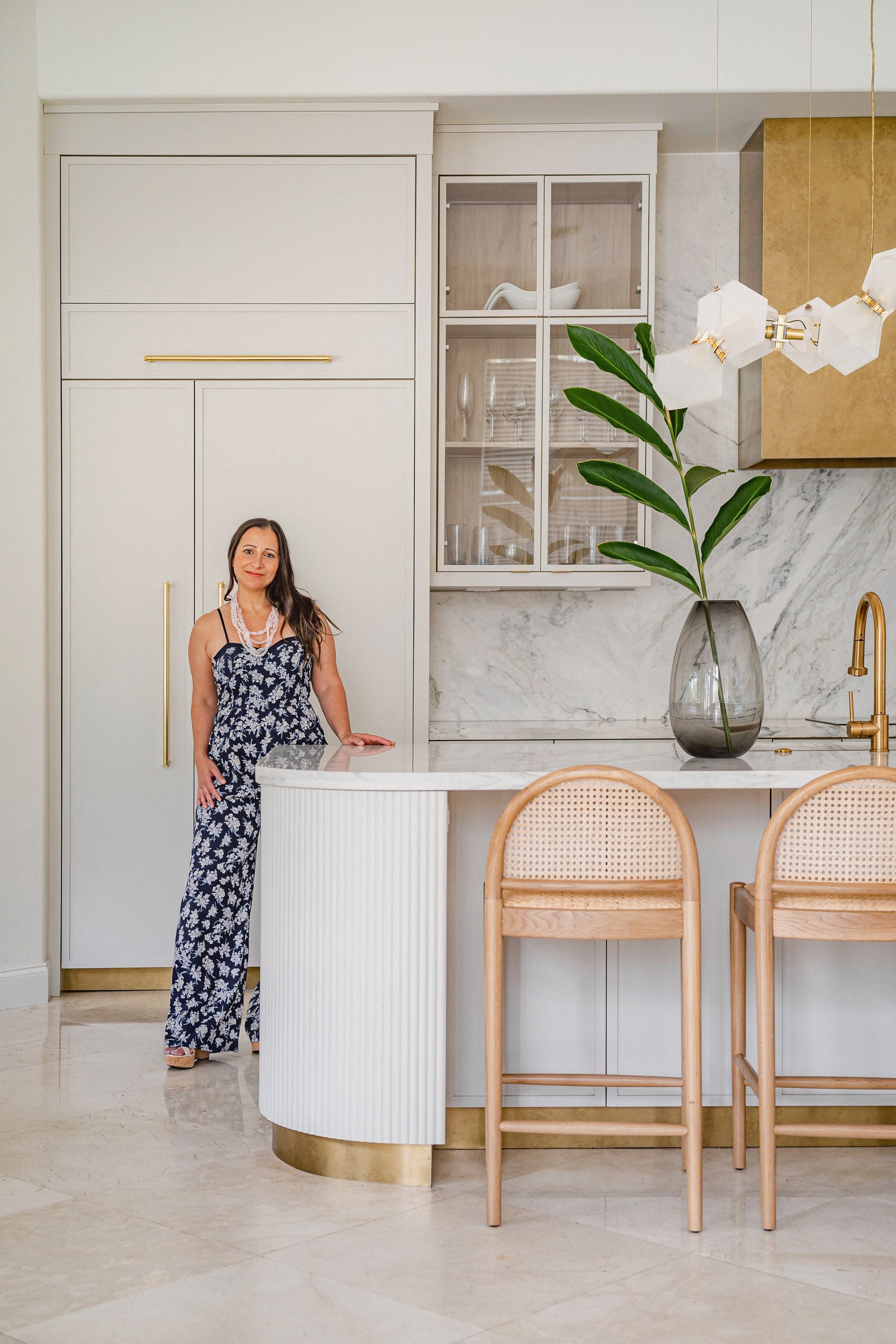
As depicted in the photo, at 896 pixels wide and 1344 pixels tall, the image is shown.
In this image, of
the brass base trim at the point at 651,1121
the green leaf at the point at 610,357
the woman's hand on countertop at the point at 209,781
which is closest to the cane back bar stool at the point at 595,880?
the brass base trim at the point at 651,1121

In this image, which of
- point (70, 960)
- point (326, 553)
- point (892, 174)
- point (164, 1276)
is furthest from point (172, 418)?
point (164, 1276)

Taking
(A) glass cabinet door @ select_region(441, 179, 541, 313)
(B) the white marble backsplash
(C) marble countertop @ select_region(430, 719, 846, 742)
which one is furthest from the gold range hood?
(C) marble countertop @ select_region(430, 719, 846, 742)

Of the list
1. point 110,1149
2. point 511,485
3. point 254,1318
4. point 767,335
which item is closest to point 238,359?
point 511,485

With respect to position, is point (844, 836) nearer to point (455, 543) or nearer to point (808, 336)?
point (808, 336)

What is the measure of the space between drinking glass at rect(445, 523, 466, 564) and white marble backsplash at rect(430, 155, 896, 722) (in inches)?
12.1

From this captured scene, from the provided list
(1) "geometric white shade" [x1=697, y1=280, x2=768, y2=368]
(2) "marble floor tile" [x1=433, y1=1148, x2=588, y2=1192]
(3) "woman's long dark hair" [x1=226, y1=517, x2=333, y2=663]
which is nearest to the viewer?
(1) "geometric white shade" [x1=697, y1=280, x2=768, y2=368]

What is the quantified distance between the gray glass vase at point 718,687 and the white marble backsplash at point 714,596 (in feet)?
5.58

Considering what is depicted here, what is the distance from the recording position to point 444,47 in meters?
3.78

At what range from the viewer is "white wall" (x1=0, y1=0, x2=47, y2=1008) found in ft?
12.4

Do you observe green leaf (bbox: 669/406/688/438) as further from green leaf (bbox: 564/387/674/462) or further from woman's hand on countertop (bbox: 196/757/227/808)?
woman's hand on countertop (bbox: 196/757/227/808)

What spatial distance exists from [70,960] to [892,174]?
11.9 ft

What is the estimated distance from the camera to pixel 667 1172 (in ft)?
8.16

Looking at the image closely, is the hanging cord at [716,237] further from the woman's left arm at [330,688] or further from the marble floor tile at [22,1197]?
the marble floor tile at [22,1197]

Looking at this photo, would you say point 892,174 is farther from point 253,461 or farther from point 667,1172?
point 667,1172
